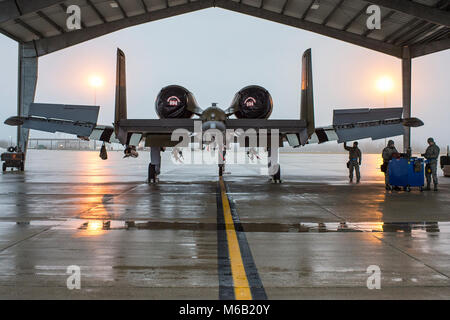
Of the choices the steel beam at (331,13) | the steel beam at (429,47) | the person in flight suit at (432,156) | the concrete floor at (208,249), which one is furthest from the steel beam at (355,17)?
the concrete floor at (208,249)

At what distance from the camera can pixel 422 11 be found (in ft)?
68.1

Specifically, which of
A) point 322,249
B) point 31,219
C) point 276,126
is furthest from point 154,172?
point 322,249

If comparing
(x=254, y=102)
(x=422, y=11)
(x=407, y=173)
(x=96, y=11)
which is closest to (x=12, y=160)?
(x=96, y=11)

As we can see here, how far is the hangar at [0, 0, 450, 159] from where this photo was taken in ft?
78.7

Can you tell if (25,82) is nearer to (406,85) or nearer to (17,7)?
(17,7)

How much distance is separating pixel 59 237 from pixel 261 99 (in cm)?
940

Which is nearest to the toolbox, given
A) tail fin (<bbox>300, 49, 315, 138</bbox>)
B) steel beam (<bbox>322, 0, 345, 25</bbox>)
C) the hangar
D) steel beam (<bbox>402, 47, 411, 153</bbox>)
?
the hangar

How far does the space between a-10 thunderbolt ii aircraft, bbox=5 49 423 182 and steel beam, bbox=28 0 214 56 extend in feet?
49.0

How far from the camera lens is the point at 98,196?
36.1 ft

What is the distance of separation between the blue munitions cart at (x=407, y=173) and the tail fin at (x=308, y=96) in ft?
12.7

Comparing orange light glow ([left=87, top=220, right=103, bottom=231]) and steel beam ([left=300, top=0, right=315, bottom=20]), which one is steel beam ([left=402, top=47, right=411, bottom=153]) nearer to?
steel beam ([left=300, top=0, right=315, bottom=20])

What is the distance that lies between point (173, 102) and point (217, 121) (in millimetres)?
2268
